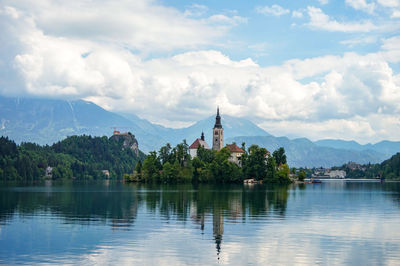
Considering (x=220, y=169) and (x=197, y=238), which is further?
(x=220, y=169)

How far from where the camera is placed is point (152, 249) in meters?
30.6

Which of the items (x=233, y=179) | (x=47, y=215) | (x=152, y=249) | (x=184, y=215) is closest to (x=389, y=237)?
(x=152, y=249)

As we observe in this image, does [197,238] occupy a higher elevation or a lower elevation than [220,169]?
lower

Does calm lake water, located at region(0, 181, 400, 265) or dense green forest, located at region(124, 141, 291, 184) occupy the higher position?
dense green forest, located at region(124, 141, 291, 184)

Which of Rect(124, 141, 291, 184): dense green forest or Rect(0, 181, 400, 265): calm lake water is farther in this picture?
Rect(124, 141, 291, 184): dense green forest

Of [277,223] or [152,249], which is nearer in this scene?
[152,249]

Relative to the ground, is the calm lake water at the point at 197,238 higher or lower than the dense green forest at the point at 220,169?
lower

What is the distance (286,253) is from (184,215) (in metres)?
22.2

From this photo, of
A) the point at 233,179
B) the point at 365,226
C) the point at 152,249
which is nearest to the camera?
the point at 152,249

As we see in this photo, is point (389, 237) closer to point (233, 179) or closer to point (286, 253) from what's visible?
point (286, 253)

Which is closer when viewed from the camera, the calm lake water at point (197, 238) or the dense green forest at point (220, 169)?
the calm lake water at point (197, 238)

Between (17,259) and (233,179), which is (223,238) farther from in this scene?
(233,179)

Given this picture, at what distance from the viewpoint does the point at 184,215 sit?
50.6 meters

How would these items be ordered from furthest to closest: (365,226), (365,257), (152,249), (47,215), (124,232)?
(47,215)
(365,226)
(124,232)
(152,249)
(365,257)
